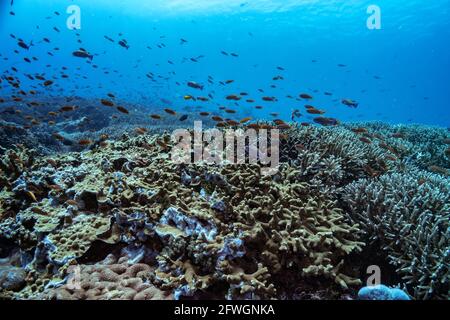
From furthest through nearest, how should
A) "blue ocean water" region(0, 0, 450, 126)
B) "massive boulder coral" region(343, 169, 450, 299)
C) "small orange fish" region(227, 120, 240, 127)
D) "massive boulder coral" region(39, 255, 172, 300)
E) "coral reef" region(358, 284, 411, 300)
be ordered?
"blue ocean water" region(0, 0, 450, 126), "small orange fish" region(227, 120, 240, 127), "massive boulder coral" region(343, 169, 450, 299), "massive boulder coral" region(39, 255, 172, 300), "coral reef" region(358, 284, 411, 300)

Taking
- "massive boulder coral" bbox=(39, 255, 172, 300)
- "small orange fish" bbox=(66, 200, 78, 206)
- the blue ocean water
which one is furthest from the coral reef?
the blue ocean water

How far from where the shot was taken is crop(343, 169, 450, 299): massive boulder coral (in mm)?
3514

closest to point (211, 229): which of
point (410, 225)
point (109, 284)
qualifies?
point (109, 284)

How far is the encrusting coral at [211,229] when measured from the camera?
3.32m

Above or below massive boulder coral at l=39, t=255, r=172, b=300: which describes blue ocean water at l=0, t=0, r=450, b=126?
above

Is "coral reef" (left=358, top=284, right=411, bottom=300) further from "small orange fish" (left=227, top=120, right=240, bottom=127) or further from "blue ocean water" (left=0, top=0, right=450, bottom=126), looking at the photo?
"blue ocean water" (left=0, top=0, right=450, bottom=126)

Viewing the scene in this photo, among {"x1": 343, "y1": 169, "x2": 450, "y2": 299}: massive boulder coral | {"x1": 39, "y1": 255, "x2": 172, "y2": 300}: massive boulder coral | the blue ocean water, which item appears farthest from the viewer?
the blue ocean water

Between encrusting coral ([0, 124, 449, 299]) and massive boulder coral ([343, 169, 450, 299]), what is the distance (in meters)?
0.02

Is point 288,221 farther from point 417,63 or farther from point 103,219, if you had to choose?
point 417,63

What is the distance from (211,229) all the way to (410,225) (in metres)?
2.83

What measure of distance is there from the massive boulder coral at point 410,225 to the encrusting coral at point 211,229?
18 millimetres

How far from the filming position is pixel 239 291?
309cm

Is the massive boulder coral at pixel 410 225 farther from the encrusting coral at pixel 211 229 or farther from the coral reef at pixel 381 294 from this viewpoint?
the coral reef at pixel 381 294
